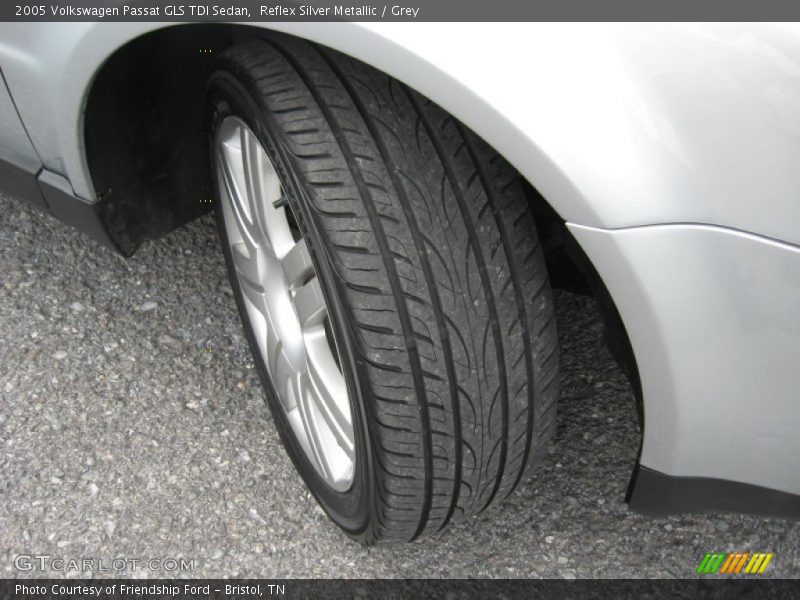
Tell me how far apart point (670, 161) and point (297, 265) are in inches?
A: 28.5

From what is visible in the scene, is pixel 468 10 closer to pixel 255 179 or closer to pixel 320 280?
pixel 320 280

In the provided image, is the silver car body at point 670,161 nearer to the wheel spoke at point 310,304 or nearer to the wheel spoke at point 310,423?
the wheel spoke at point 310,304

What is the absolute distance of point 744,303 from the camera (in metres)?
0.89

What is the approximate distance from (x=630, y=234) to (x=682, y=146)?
11 cm

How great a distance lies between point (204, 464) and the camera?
A: 66.3 inches

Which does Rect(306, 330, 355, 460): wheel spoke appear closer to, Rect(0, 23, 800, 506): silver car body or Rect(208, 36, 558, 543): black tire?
Rect(208, 36, 558, 543): black tire

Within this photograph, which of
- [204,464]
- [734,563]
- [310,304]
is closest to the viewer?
[310,304]

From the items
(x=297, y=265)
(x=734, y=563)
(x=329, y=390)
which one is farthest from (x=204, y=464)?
(x=734, y=563)

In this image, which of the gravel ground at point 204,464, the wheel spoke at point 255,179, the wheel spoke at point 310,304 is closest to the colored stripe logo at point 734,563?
the gravel ground at point 204,464

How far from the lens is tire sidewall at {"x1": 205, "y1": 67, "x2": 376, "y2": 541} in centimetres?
110

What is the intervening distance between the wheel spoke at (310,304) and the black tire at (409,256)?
0.21 metres

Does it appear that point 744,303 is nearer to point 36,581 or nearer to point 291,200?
point 291,200

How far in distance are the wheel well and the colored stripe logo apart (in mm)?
558

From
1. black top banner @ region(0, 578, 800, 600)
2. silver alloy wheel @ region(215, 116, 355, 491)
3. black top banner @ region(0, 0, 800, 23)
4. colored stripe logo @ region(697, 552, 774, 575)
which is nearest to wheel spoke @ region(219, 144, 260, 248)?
silver alloy wheel @ region(215, 116, 355, 491)
